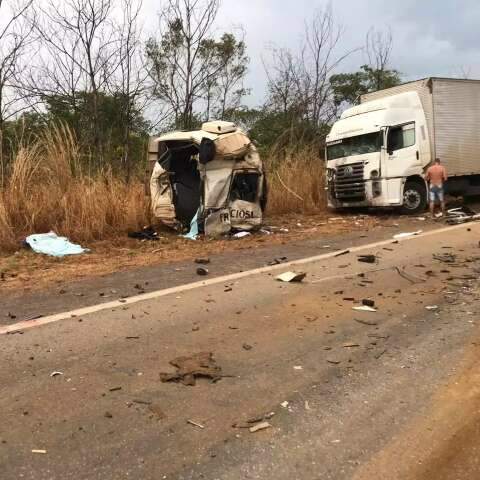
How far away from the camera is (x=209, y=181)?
11.6 meters

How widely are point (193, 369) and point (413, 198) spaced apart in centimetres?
1264

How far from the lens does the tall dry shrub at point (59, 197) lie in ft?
34.4

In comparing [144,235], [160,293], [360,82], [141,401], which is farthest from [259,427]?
[360,82]

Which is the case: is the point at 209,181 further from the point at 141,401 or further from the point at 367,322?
the point at 141,401

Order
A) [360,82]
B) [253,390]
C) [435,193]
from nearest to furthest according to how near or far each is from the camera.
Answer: [253,390], [435,193], [360,82]

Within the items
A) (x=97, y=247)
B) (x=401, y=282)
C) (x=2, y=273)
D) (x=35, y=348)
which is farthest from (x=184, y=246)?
(x=35, y=348)

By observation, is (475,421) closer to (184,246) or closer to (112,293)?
(112,293)

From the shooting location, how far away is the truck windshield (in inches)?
Result: 616

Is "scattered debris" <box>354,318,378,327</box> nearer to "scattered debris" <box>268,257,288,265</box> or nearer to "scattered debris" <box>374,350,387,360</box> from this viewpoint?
"scattered debris" <box>374,350,387,360</box>

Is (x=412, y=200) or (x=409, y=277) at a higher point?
(x=412, y=200)

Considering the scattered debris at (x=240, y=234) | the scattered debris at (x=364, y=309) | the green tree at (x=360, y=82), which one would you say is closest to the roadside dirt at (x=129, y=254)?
the scattered debris at (x=240, y=234)

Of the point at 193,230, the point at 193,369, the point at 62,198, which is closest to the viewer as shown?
the point at 193,369

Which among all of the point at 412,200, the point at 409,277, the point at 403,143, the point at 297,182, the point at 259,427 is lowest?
the point at 259,427

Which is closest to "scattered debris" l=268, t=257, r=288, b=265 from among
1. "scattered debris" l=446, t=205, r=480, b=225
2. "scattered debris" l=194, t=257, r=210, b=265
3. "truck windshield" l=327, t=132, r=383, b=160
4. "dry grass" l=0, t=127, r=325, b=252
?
"scattered debris" l=194, t=257, r=210, b=265
